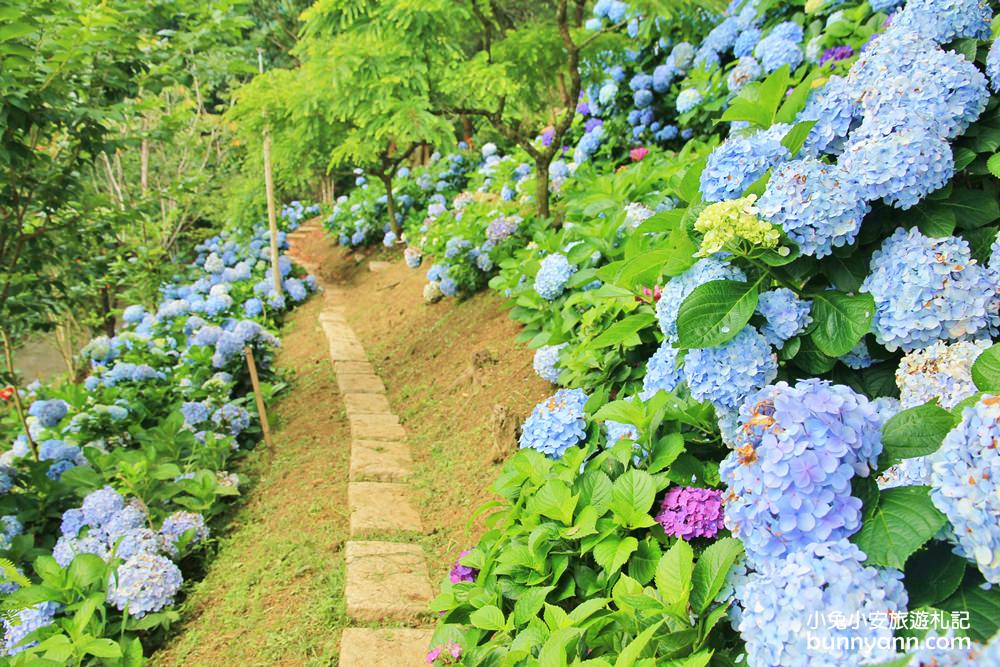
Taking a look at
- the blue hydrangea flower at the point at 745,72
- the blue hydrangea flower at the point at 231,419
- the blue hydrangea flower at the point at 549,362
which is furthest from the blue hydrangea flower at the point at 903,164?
the blue hydrangea flower at the point at 231,419

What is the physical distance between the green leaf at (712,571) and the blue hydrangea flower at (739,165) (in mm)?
746

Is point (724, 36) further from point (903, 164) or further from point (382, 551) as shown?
point (382, 551)

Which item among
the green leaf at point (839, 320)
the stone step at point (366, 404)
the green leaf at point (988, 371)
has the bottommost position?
the stone step at point (366, 404)

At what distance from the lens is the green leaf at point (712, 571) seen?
1.21 metres

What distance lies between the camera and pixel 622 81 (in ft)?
16.3

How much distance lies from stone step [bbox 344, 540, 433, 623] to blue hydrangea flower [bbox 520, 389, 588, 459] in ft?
2.45

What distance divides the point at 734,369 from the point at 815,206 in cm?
35

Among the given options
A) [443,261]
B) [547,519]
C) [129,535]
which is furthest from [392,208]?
[547,519]

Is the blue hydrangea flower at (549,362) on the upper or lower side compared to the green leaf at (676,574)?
lower

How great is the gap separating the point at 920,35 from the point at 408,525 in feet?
7.68

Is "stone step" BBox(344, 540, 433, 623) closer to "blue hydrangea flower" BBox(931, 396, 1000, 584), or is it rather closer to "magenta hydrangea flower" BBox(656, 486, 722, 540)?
"magenta hydrangea flower" BBox(656, 486, 722, 540)

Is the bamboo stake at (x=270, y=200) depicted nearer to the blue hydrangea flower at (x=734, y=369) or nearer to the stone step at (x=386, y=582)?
the stone step at (x=386, y=582)

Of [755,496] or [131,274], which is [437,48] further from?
[755,496]

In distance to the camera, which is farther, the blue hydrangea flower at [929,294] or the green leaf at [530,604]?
the green leaf at [530,604]
